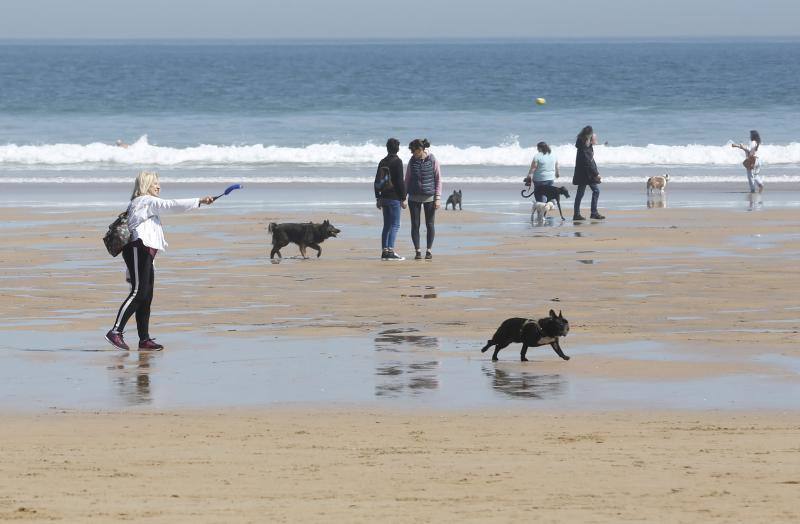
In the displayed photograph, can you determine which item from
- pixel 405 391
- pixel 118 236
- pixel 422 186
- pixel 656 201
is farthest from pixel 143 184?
pixel 656 201

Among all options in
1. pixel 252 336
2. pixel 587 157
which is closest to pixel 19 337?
pixel 252 336

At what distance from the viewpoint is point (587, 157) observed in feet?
73.2

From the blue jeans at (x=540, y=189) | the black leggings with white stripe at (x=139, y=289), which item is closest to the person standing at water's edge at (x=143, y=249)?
the black leggings with white stripe at (x=139, y=289)

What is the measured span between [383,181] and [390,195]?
0.79 feet

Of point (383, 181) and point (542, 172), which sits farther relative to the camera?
point (542, 172)

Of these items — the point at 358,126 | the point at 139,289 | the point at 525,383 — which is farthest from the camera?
the point at 358,126

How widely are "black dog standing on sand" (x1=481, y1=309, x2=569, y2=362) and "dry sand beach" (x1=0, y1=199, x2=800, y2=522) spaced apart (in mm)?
159

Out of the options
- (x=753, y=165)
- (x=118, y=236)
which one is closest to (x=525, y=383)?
(x=118, y=236)

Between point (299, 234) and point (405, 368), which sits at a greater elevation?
point (299, 234)

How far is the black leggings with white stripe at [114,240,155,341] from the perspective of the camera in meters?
10.7

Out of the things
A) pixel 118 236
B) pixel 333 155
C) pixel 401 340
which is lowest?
pixel 401 340

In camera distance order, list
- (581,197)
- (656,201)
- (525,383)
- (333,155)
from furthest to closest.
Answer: (333,155), (656,201), (581,197), (525,383)

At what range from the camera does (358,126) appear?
5666 cm

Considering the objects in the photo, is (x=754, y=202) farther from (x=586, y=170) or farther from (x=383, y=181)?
(x=383, y=181)
